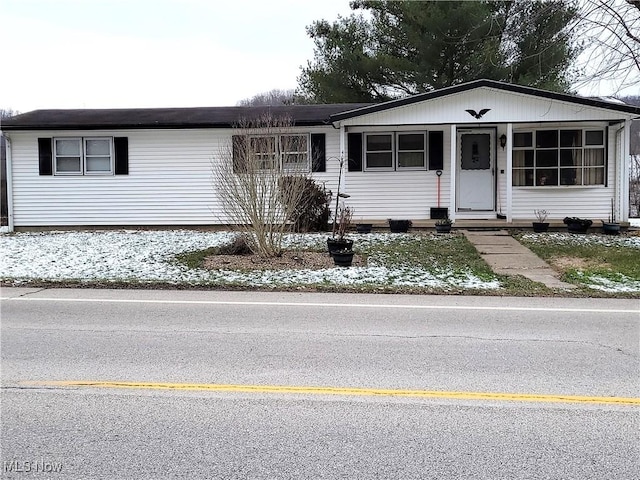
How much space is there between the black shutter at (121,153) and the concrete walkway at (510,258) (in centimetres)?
1027

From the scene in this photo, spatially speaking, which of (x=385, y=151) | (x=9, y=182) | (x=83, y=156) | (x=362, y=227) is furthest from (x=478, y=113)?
(x=9, y=182)

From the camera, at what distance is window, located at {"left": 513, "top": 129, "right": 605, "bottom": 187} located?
17.5 metres

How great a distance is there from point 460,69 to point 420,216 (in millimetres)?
12681

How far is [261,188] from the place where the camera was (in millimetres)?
12414

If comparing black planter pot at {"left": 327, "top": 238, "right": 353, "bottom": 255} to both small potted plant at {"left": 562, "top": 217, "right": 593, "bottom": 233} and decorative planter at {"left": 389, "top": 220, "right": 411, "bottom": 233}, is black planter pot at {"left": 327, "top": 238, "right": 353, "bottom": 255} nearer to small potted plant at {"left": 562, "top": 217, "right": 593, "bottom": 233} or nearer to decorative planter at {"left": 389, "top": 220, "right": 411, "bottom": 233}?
decorative planter at {"left": 389, "top": 220, "right": 411, "bottom": 233}

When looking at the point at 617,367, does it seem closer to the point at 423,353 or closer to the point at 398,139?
the point at 423,353

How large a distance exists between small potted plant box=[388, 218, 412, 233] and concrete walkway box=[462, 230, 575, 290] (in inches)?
63.2

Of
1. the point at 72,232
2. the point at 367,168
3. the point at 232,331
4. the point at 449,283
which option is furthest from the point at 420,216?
the point at 232,331

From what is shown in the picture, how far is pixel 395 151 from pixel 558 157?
473 cm

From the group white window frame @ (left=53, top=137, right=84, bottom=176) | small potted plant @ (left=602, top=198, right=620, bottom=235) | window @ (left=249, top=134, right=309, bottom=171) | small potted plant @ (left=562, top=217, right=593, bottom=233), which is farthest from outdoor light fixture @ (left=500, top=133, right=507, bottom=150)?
white window frame @ (left=53, top=137, right=84, bottom=176)

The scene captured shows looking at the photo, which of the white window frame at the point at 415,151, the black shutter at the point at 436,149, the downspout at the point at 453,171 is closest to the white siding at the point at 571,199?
the downspout at the point at 453,171

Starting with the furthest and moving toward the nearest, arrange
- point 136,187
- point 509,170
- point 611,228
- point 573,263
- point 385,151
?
point 136,187, point 385,151, point 509,170, point 611,228, point 573,263

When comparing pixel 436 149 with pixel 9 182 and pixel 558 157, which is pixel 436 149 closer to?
pixel 558 157

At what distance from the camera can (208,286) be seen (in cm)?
1030
